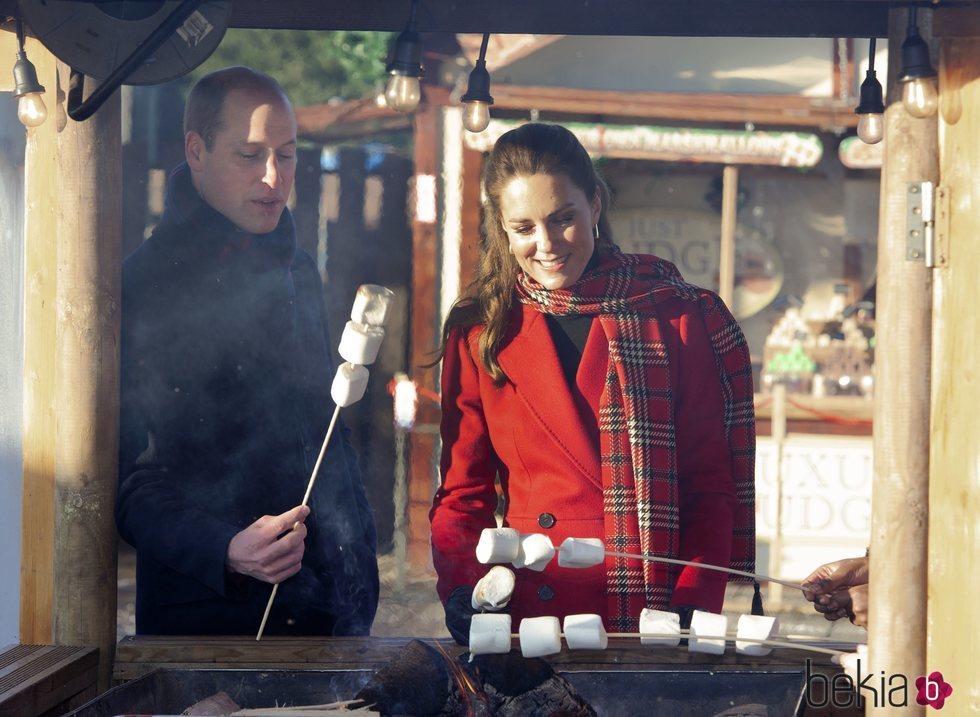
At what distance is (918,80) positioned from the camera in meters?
2.90

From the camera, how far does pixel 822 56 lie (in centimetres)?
832

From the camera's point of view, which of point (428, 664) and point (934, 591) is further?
point (428, 664)

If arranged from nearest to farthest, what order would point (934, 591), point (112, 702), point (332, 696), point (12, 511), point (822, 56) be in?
point (934, 591)
point (112, 702)
point (332, 696)
point (12, 511)
point (822, 56)

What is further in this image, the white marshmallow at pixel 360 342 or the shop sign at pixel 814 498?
Result: the shop sign at pixel 814 498

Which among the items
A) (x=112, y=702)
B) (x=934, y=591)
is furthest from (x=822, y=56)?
A: (x=112, y=702)

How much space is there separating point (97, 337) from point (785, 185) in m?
6.24

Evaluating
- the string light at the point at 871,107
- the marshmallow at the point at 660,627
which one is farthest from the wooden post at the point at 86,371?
the string light at the point at 871,107

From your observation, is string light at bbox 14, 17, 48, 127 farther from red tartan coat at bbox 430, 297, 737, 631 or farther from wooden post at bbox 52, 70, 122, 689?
red tartan coat at bbox 430, 297, 737, 631

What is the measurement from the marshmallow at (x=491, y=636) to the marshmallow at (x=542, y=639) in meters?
0.05

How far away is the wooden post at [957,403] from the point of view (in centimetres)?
288

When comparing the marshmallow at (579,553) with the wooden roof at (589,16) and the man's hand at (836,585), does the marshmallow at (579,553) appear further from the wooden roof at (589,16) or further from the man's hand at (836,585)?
the wooden roof at (589,16)

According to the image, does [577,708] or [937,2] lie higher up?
[937,2]

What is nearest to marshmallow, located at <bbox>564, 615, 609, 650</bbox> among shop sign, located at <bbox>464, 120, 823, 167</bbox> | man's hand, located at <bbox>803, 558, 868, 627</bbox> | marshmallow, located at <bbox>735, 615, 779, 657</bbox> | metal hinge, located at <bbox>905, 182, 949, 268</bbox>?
marshmallow, located at <bbox>735, 615, 779, 657</bbox>

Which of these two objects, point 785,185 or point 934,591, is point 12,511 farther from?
point 785,185
